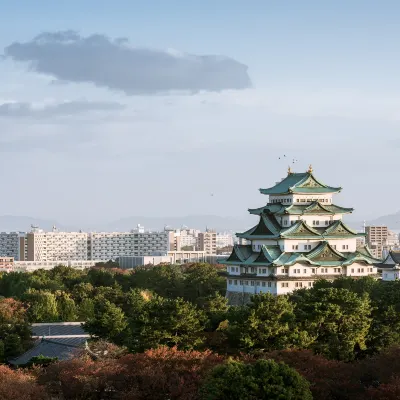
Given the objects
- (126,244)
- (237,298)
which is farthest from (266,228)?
(126,244)

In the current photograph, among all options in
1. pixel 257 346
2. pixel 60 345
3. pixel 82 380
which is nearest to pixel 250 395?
pixel 82 380

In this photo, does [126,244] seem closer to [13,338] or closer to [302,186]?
[302,186]

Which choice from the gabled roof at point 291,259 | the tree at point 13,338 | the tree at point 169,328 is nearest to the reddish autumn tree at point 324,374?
the tree at point 169,328

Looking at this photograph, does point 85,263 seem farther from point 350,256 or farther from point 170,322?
point 170,322

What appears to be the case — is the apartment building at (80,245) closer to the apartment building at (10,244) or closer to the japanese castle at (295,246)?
the apartment building at (10,244)

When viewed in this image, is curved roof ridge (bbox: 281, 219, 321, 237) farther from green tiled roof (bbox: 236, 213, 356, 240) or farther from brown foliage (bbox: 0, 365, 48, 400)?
brown foliage (bbox: 0, 365, 48, 400)
